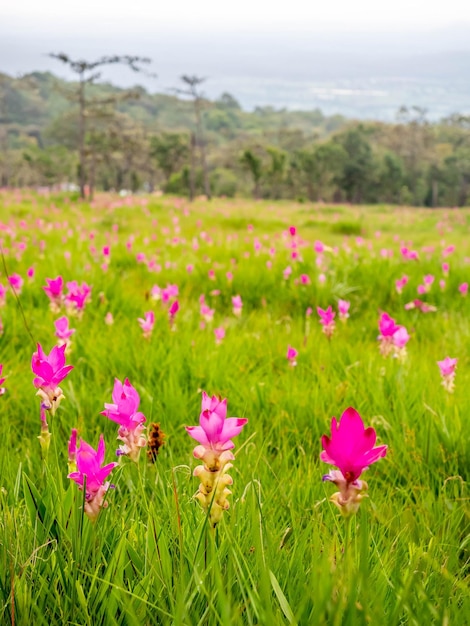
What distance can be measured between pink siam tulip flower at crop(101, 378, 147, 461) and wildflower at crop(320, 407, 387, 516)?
19.7 inches

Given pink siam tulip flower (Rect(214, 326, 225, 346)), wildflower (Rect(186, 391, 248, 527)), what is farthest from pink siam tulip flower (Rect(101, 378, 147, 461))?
pink siam tulip flower (Rect(214, 326, 225, 346))

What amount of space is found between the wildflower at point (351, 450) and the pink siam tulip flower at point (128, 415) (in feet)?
1.64

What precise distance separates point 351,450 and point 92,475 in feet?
1.88

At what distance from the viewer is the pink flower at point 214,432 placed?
3.28ft

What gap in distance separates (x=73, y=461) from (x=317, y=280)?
3.94 m

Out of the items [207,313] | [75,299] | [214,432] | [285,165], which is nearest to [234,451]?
[214,432]

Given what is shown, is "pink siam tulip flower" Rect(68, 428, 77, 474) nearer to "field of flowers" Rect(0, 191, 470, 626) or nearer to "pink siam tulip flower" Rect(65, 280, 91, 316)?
"field of flowers" Rect(0, 191, 470, 626)

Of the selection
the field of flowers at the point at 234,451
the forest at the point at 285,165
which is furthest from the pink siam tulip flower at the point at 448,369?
the forest at the point at 285,165

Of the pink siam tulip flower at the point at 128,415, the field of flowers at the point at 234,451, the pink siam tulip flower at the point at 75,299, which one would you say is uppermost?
the pink siam tulip flower at the point at 128,415

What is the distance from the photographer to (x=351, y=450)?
0.93 metres

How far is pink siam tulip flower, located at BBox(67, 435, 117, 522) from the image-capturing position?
1.15 m

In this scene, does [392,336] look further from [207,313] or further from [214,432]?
[214,432]

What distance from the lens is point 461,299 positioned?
5.03 meters

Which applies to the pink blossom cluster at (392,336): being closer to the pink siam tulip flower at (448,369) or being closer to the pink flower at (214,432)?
the pink siam tulip flower at (448,369)
